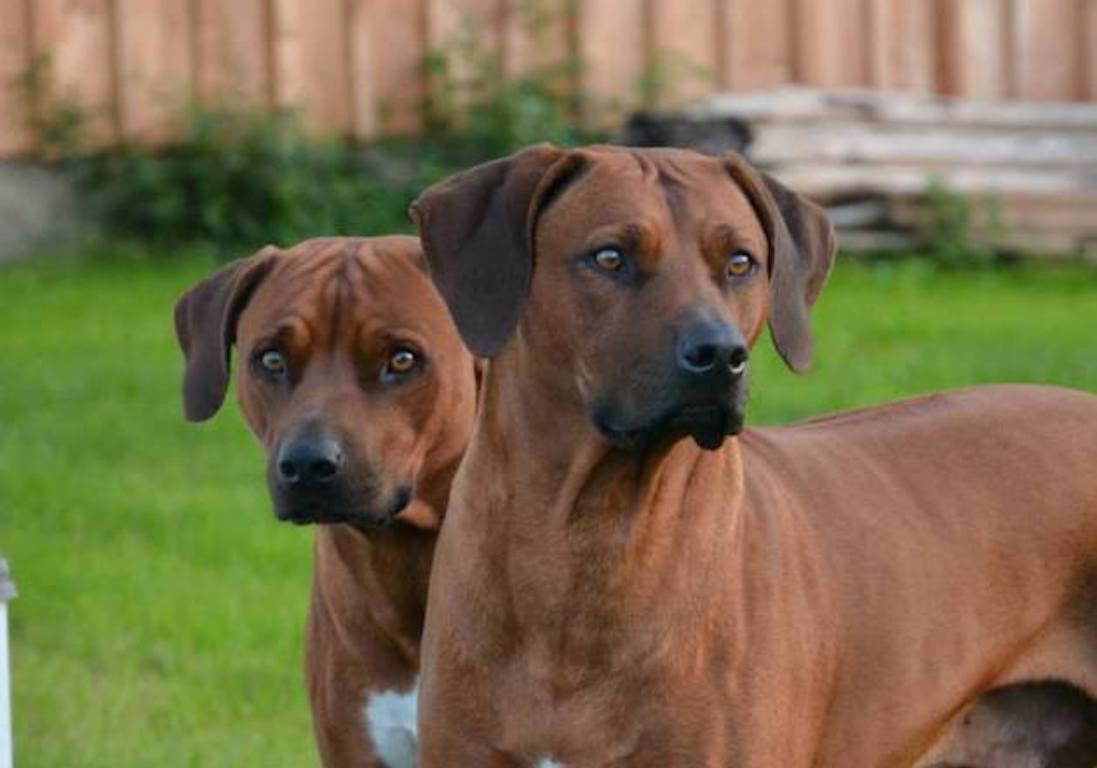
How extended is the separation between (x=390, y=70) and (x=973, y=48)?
3150 mm

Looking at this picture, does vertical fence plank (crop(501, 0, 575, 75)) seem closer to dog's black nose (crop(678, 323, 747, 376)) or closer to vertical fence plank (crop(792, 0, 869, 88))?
vertical fence plank (crop(792, 0, 869, 88))

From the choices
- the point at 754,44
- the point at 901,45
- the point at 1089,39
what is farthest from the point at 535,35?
the point at 1089,39

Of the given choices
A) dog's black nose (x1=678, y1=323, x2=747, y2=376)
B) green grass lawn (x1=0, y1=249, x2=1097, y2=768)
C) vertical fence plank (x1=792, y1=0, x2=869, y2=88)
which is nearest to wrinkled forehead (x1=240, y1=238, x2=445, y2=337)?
dog's black nose (x1=678, y1=323, x2=747, y2=376)

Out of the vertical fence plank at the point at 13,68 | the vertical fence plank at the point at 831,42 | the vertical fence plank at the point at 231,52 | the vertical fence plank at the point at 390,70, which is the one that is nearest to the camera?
the vertical fence plank at the point at 13,68

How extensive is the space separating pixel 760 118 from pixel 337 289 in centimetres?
822

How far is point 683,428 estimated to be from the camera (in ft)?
17.5

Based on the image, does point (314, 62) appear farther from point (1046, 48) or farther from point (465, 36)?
point (1046, 48)

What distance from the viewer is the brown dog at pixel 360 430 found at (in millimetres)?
6164

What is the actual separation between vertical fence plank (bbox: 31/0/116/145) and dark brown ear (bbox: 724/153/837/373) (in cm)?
860

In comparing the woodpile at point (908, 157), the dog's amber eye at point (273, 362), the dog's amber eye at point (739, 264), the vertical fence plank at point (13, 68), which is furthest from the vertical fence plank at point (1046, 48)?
the dog's amber eye at point (739, 264)

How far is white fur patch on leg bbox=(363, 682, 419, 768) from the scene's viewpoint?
20.7 ft

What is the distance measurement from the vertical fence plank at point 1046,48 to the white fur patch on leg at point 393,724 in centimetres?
1026

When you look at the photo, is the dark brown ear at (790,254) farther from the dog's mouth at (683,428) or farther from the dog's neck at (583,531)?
the dog's mouth at (683,428)

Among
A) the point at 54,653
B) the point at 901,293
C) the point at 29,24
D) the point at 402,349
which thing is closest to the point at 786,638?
the point at 402,349
